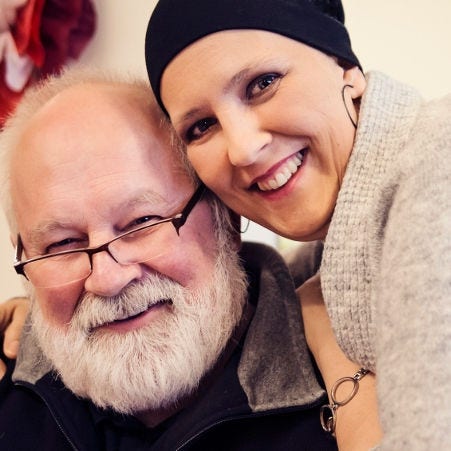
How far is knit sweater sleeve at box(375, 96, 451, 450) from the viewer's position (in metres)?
0.55

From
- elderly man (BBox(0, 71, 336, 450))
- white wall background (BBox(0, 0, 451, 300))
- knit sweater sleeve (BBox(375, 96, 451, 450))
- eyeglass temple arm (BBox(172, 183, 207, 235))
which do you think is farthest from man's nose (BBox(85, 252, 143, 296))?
white wall background (BBox(0, 0, 451, 300))

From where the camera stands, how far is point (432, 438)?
1.75 ft

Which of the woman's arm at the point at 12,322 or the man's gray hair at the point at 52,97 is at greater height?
the man's gray hair at the point at 52,97

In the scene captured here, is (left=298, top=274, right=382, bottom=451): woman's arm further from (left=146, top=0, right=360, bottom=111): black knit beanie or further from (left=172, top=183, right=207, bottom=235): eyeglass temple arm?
(left=146, top=0, right=360, bottom=111): black knit beanie

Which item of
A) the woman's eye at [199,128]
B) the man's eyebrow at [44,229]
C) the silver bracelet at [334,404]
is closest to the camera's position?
the silver bracelet at [334,404]

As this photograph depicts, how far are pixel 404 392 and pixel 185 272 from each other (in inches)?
23.4

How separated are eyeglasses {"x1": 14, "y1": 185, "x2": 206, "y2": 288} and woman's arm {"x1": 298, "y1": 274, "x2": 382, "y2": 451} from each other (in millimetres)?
333

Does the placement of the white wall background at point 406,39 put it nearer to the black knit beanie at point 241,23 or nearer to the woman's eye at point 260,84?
the black knit beanie at point 241,23

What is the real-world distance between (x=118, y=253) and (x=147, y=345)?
0.20 m

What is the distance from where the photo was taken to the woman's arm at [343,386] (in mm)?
769

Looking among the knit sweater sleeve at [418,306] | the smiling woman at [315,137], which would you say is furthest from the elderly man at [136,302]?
the knit sweater sleeve at [418,306]

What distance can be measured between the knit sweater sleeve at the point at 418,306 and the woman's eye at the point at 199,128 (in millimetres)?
397

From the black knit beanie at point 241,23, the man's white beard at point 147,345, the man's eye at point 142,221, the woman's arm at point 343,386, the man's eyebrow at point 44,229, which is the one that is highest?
the black knit beanie at point 241,23

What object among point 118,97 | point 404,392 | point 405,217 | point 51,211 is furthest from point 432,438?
point 118,97
